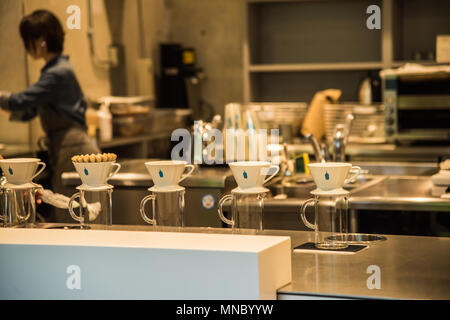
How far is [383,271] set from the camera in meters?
1.79

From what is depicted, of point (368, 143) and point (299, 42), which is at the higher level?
point (299, 42)

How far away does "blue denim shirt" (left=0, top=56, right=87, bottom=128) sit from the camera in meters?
4.11

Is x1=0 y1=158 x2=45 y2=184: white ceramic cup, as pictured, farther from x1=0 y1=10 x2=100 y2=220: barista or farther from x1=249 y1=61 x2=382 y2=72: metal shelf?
x1=249 y1=61 x2=382 y2=72: metal shelf

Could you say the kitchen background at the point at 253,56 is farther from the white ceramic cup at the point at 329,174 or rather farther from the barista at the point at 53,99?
the white ceramic cup at the point at 329,174

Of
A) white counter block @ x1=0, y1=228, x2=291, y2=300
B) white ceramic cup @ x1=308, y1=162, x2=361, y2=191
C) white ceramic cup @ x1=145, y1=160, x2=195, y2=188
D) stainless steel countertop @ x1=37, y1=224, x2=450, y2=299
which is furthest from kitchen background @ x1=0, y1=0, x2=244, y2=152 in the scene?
white ceramic cup @ x1=308, y1=162, x2=361, y2=191

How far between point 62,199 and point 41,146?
2342 mm

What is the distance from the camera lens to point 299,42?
6.38m

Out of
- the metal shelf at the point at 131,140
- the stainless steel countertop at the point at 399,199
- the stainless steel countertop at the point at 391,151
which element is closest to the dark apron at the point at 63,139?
the metal shelf at the point at 131,140

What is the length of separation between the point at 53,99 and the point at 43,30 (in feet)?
1.24

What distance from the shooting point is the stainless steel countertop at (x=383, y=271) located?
63.8 inches

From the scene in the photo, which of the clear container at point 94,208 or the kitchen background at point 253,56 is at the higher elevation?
the kitchen background at point 253,56

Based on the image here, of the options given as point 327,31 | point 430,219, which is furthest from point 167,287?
point 327,31

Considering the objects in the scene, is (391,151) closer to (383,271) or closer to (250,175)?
(250,175)
